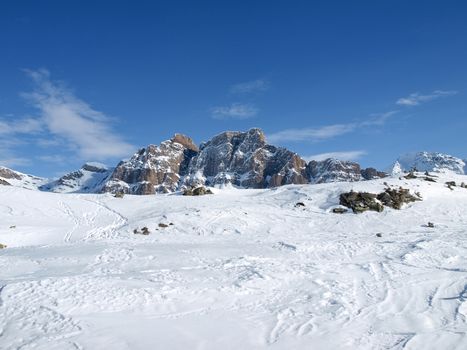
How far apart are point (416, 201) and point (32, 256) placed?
2981 cm

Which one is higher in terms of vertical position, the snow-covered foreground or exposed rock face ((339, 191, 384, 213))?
exposed rock face ((339, 191, 384, 213))

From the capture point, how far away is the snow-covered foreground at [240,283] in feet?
37.8

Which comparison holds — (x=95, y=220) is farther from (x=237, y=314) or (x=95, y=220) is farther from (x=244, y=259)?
(x=237, y=314)

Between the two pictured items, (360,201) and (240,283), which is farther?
(360,201)

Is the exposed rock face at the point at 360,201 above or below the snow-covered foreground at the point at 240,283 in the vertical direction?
above

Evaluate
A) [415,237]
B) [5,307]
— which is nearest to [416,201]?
[415,237]

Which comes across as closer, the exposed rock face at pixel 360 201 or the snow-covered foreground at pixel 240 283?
the snow-covered foreground at pixel 240 283

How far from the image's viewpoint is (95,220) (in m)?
→ 35.2

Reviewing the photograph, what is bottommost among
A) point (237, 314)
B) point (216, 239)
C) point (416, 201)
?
point (237, 314)

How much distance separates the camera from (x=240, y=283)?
16.1 metres

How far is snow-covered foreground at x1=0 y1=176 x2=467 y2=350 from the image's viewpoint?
11.5m

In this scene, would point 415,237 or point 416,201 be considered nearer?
point 415,237

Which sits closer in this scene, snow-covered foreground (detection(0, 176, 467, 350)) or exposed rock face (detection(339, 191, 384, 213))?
snow-covered foreground (detection(0, 176, 467, 350))

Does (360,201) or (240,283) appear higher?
(360,201)
